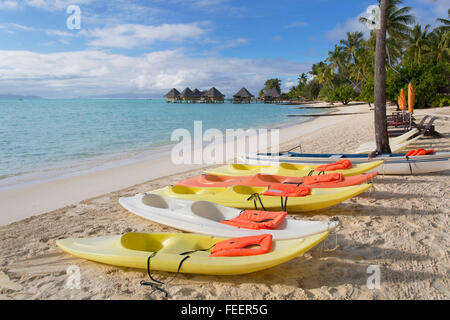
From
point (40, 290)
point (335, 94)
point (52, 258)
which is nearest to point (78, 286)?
point (40, 290)

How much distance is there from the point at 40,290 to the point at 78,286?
12.3 inches

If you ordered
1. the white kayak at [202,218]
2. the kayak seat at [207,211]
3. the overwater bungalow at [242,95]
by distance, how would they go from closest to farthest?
the white kayak at [202,218] → the kayak seat at [207,211] → the overwater bungalow at [242,95]

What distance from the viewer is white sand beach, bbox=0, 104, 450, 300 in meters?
2.50

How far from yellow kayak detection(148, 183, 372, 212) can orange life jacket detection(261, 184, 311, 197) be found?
84 millimetres

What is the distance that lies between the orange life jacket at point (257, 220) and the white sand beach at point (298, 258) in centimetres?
41

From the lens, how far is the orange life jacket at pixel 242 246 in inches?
99.8

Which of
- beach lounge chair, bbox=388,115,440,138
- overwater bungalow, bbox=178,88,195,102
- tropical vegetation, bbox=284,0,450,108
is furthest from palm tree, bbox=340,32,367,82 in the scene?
overwater bungalow, bbox=178,88,195,102

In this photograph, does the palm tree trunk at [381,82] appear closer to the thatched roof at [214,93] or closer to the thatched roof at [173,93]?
the thatched roof at [214,93]

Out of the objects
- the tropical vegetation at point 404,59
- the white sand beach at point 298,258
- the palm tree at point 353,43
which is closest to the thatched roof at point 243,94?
the tropical vegetation at point 404,59

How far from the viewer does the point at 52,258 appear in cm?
323

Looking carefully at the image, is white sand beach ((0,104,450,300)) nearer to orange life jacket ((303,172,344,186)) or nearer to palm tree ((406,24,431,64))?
orange life jacket ((303,172,344,186))

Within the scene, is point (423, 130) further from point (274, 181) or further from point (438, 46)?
point (438, 46)

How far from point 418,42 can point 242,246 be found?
3296 cm

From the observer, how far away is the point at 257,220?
10.5ft
